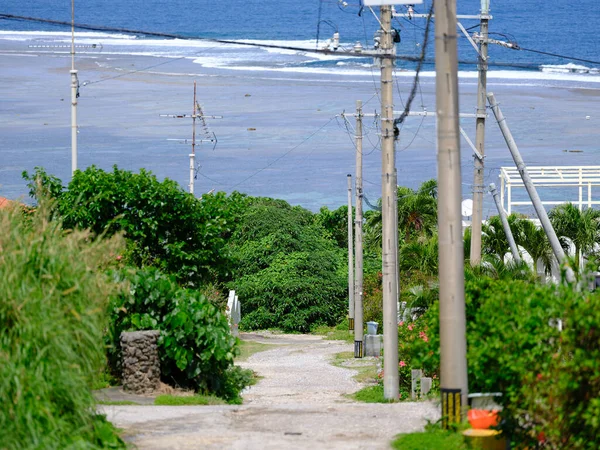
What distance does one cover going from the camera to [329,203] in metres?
56.6

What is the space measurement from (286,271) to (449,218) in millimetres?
32797

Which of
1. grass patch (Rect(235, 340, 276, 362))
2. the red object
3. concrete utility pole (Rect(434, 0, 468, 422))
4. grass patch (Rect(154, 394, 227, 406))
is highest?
concrete utility pole (Rect(434, 0, 468, 422))

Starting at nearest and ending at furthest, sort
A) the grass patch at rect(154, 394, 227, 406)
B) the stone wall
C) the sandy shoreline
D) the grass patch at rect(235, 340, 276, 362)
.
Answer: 1. the grass patch at rect(154, 394, 227, 406)
2. the stone wall
3. the grass patch at rect(235, 340, 276, 362)
4. the sandy shoreline

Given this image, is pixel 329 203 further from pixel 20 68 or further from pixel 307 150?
pixel 20 68

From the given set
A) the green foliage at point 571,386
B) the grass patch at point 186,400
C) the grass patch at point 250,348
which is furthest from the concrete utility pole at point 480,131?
the green foliage at point 571,386

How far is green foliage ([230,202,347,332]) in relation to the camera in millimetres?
43031

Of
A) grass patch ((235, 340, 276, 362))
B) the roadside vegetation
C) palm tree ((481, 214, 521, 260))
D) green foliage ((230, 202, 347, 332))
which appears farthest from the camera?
green foliage ((230, 202, 347, 332))

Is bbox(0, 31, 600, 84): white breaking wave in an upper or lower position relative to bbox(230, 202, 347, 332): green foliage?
upper

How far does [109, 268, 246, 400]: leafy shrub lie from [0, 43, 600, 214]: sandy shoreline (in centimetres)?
3207

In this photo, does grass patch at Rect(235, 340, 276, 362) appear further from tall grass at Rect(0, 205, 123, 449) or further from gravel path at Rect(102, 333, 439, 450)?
tall grass at Rect(0, 205, 123, 449)

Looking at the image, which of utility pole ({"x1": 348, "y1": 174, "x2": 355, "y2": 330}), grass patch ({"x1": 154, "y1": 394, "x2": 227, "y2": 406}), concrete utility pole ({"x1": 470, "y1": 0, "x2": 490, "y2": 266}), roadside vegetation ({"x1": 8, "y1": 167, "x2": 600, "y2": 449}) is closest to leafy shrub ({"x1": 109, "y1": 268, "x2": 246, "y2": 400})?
roadside vegetation ({"x1": 8, "y1": 167, "x2": 600, "y2": 449})

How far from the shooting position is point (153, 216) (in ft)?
88.5

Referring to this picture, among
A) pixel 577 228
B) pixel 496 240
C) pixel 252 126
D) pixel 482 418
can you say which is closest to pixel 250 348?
pixel 496 240

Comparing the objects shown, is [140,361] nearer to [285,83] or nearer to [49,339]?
[49,339]
